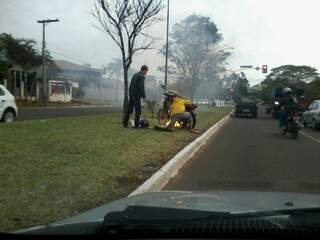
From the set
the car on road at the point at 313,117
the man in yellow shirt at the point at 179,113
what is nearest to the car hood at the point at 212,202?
the man in yellow shirt at the point at 179,113

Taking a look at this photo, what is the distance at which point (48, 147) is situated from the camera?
38.7 ft

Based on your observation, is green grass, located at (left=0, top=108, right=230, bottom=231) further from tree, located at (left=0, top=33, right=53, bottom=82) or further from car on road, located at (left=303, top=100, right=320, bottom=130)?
tree, located at (left=0, top=33, right=53, bottom=82)

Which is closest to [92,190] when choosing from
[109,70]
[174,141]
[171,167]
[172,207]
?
[171,167]

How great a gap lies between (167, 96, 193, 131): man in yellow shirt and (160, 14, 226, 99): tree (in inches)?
973

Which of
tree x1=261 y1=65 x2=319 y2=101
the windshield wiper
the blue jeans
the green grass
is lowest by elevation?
the green grass

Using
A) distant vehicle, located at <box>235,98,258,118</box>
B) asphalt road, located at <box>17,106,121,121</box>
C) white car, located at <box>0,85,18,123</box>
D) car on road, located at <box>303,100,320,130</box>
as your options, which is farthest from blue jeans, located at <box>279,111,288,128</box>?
distant vehicle, located at <box>235,98,258,118</box>

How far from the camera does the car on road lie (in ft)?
87.3

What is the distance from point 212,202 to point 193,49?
4338cm

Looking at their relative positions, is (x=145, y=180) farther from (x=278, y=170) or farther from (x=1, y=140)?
(x=1, y=140)

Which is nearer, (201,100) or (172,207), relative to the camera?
(172,207)

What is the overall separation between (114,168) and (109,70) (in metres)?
99.4

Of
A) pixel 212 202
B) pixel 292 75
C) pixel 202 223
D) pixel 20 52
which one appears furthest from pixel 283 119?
pixel 292 75

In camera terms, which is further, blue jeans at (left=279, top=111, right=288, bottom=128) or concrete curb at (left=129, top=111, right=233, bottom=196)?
blue jeans at (left=279, top=111, right=288, bottom=128)

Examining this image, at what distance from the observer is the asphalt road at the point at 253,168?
9.62 metres
